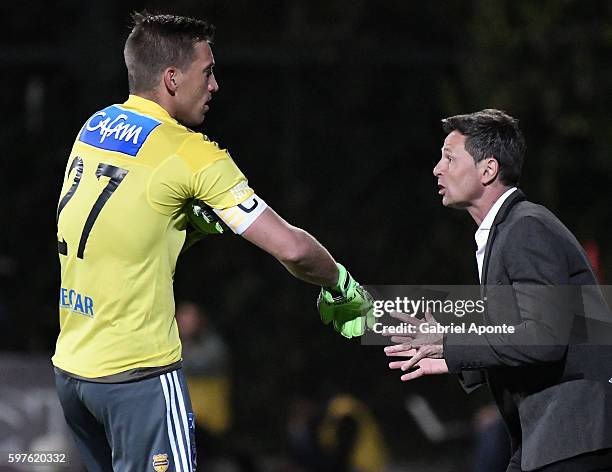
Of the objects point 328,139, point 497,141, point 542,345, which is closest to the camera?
point 542,345

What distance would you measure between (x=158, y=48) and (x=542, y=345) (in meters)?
1.46

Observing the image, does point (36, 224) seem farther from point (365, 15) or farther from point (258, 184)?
point (365, 15)

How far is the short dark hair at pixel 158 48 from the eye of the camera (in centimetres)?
372

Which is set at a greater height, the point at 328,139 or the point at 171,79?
the point at 171,79

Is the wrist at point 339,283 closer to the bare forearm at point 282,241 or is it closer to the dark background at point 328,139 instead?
the bare forearm at point 282,241

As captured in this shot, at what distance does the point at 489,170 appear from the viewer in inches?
155

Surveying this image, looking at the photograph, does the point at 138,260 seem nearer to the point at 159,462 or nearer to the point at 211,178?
the point at 211,178

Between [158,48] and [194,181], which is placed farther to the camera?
[158,48]

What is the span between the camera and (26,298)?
8.52m

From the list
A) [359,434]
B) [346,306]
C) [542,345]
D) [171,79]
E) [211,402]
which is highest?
[171,79]

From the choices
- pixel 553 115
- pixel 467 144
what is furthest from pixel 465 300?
pixel 553 115

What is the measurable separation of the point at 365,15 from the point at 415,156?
3.60 ft

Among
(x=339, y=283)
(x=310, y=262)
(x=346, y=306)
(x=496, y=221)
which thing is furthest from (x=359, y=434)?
(x=310, y=262)

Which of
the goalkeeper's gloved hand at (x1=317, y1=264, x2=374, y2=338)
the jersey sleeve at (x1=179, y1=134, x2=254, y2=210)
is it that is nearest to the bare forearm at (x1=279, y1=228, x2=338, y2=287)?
the goalkeeper's gloved hand at (x1=317, y1=264, x2=374, y2=338)
